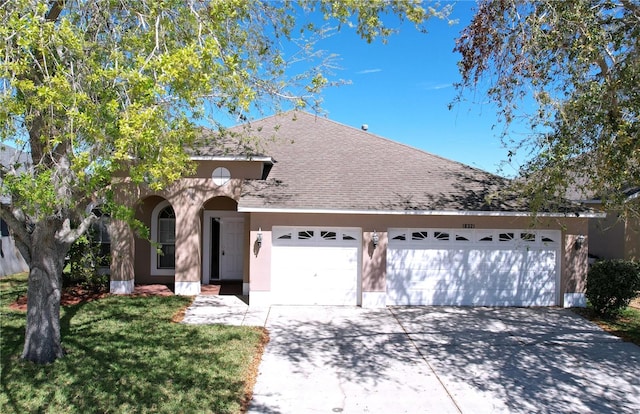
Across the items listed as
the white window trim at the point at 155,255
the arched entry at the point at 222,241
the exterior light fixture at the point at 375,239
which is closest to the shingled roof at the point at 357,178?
the exterior light fixture at the point at 375,239

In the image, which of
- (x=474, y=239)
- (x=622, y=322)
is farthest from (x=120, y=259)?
(x=622, y=322)

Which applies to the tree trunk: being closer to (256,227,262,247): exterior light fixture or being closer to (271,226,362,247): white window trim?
(256,227,262,247): exterior light fixture

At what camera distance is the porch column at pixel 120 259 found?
13.0m

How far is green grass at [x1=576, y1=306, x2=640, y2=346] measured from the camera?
32.0 ft

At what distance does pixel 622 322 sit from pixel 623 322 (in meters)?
0.02

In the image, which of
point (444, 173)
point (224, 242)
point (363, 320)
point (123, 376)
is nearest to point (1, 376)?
point (123, 376)

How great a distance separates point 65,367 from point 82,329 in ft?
7.70

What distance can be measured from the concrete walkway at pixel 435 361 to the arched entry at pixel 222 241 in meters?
3.50

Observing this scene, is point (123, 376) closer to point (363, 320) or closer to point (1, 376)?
point (1, 376)

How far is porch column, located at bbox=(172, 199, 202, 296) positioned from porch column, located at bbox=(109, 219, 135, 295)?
4.83ft

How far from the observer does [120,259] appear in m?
13.0

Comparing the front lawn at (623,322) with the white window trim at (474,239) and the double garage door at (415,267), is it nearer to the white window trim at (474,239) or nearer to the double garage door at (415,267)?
the double garage door at (415,267)

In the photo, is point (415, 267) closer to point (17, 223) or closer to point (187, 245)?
point (187, 245)

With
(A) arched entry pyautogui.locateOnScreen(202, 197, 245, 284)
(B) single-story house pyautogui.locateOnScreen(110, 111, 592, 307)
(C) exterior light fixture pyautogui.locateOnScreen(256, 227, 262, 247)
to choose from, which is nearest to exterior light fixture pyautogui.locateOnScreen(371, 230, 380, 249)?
(B) single-story house pyautogui.locateOnScreen(110, 111, 592, 307)
